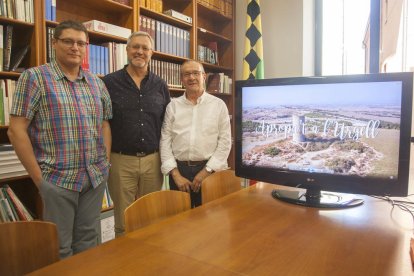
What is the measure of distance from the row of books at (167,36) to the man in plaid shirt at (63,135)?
1.39 metres

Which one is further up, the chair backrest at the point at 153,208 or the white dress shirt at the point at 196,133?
the white dress shirt at the point at 196,133

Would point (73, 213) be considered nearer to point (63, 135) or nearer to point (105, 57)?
point (63, 135)

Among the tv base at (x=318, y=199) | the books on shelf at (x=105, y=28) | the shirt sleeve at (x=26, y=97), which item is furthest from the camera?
the books on shelf at (x=105, y=28)

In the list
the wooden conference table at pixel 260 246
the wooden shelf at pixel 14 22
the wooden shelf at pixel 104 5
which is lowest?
the wooden conference table at pixel 260 246

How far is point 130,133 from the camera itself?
202 cm

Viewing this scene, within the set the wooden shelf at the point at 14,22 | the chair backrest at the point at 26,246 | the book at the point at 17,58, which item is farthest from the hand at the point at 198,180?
the wooden shelf at the point at 14,22

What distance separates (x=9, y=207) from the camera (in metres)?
2.08

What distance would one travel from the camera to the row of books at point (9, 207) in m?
2.05

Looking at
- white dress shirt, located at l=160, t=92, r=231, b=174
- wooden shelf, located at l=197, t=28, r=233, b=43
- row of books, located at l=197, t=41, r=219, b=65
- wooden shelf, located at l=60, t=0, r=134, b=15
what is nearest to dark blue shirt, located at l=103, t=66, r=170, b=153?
white dress shirt, located at l=160, t=92, r=231, b=174

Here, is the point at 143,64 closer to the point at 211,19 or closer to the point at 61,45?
the point at 61,45

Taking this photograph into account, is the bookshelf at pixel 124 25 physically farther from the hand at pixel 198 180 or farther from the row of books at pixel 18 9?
the hand at pixel 198 180

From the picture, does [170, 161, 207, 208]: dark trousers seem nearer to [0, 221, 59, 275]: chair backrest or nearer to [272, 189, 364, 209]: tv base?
[272, 189, 364, 209]: tv base

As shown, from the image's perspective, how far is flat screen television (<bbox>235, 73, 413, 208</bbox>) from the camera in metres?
1.30

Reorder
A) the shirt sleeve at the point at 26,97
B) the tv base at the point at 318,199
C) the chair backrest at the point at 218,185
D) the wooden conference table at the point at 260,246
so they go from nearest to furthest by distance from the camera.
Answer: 1. the wooden conference table at the point at 260,246
2. the tv base at the point at 318,199
3. the shirt sleeve at the point at 26,97
4. the chair backrest at the point at 218,185
